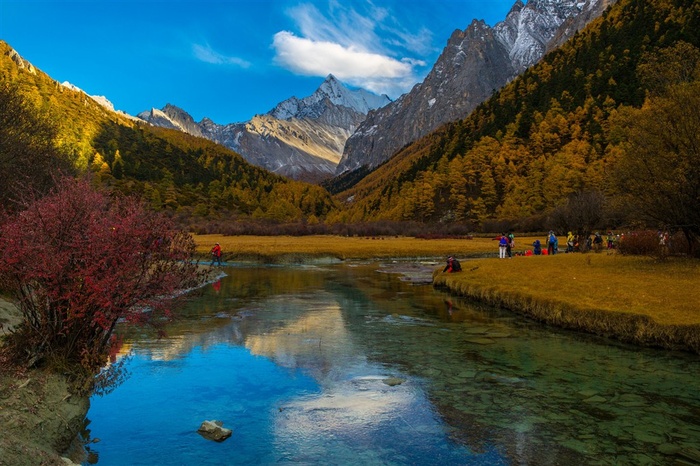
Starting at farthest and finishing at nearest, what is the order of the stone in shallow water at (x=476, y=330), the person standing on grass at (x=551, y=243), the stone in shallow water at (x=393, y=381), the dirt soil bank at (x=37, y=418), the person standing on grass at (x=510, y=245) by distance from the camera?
the person standing on grass at (x=510, y=245), the person standing on grass at (x=551, y=243), the stone in shallow water at (x=476, y=330), the stone in shallow water at (x=393, y=381), the dirt soil bank at (x=37, y=418)

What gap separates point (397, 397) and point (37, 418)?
30.8ft

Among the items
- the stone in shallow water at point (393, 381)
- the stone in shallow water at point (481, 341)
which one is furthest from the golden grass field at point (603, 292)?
the stone in shallow water at point (393, 381)

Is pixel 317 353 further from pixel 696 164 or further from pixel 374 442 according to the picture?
pixel 696 164

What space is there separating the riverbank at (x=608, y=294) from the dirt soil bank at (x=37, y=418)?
855 inches

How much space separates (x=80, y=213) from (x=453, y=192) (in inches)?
6286

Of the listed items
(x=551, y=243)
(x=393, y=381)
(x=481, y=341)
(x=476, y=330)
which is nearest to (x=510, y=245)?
(x=551, y=243)

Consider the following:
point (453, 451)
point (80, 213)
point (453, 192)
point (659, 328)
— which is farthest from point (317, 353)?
point (453, 192)

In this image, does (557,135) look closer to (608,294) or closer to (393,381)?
(608,294)

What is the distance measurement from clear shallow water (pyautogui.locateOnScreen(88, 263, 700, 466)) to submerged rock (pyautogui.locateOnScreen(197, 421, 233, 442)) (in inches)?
8.3

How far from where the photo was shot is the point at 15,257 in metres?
10.0

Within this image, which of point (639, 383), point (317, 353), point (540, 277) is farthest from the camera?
point (540, 277)

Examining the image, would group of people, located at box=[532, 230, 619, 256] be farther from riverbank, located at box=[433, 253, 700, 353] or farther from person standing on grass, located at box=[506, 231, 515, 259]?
riverbank, located at box=[433, 253, 700, 353]

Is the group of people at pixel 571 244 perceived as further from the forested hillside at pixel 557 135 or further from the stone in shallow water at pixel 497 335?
the forested hillside at pixel 557 135

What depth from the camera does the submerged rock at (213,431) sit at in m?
11.1
